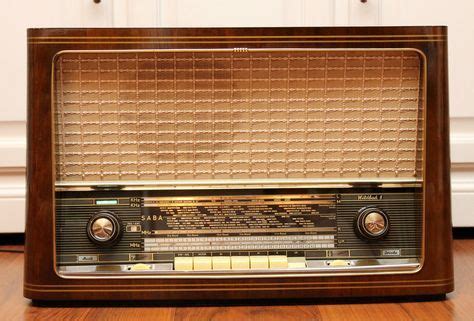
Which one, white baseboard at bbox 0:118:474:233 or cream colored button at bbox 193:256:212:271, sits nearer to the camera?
cream colored button at bbox 193:256:212:271

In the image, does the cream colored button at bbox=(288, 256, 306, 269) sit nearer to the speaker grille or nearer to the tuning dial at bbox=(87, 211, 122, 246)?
the speaker grille

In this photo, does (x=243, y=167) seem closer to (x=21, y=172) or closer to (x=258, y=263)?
(x=258, y=263)

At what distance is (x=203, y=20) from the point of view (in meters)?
1.38

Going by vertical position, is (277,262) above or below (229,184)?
below

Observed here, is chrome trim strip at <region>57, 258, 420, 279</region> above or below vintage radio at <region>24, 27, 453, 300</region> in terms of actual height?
below

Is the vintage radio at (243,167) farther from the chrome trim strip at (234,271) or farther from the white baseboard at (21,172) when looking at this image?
the white baseboard at (21,172)

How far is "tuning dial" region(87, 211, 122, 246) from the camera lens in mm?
958

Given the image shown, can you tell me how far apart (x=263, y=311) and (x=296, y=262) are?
0.08 metres

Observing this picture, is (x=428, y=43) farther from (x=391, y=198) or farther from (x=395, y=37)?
(x=391, y=198)

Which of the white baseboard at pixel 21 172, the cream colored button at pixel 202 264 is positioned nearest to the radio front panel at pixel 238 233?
the cream colored button at pixel 202 264

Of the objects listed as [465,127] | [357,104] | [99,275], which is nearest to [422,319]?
[357,104]

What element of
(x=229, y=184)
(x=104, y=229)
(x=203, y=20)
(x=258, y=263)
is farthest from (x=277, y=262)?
(x=203, y=20)

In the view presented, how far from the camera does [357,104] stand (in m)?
0.97

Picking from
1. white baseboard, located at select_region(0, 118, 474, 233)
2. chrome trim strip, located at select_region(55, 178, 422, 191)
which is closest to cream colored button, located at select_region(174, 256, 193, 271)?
chrome trim strip, located at select_region(55, 178, 422, 191)
